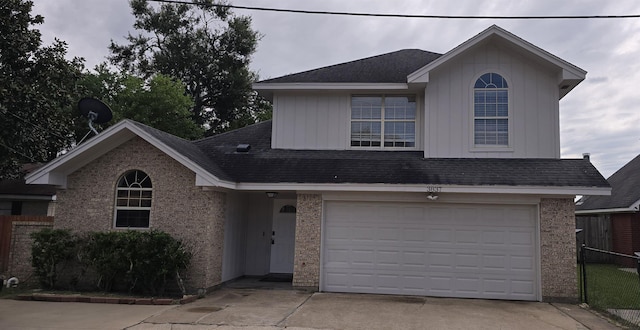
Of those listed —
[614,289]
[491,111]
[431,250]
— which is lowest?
[614,289]

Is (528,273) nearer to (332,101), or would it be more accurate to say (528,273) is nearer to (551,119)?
(551,119)

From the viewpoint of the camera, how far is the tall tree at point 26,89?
17.6m

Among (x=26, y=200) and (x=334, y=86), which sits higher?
(x=334, y=86)

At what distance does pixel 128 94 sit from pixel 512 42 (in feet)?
74.1

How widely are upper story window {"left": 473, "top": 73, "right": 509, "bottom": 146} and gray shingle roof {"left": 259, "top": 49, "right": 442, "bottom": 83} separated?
2.09 meters

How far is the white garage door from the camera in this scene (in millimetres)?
11477

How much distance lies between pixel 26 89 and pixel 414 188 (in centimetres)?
1517

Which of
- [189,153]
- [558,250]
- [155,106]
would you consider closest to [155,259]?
[189,153]

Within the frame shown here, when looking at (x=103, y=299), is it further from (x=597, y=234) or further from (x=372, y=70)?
(x=597, y=234)

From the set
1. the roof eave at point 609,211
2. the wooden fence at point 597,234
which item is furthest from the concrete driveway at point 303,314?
the wooden fence at point 597,234

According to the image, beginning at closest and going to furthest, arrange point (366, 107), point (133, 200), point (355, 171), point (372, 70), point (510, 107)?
A: 1. point (133, 200)
2. point (355, 171)
3. point (510, 107)
4. point (366, 107)
5. point (372, 70)

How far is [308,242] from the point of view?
11922 millimetres

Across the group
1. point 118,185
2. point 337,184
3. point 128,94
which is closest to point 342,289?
point 337,184

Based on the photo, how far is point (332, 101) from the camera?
1378 cm
